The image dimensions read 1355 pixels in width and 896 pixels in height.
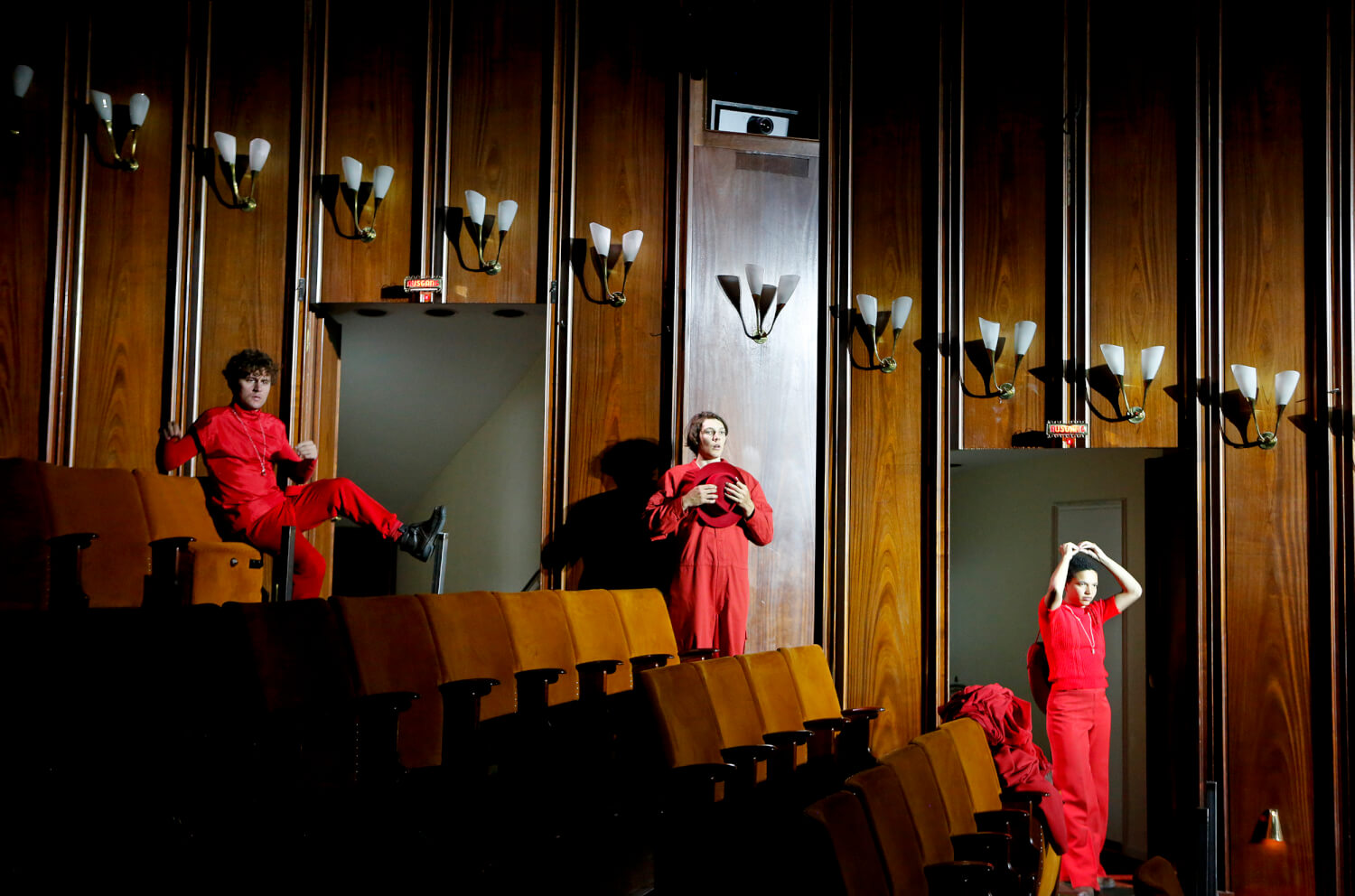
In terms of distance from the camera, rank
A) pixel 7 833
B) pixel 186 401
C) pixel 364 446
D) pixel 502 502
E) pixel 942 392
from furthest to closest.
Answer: pixel 364 446 → pixel 502 502 → pixel 942 392 → pixel 186 401 → pixel 7 833

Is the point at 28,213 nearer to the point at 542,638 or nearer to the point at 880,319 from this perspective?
the point at 542,638

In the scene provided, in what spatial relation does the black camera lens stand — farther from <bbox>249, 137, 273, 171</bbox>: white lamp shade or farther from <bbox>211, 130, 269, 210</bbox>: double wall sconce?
<bbox>249, 137, 273, 171</bbox>: white lamp shade

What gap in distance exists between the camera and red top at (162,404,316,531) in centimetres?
185

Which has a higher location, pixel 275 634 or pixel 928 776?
pixel 275 634

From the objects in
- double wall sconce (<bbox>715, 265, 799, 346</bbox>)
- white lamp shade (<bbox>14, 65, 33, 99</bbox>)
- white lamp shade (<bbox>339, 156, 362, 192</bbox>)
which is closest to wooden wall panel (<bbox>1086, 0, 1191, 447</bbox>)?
double wall sconce (<bbox>715, 265, 799, 346</bbox>)

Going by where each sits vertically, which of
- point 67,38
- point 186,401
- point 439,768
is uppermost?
point 67,38

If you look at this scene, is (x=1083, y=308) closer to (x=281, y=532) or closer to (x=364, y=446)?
(x=281, y=532)

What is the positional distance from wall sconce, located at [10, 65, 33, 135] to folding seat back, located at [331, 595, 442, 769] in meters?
1.53

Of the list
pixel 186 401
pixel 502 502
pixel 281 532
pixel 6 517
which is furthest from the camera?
pixel 502 502

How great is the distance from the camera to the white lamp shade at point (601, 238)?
2205 mm

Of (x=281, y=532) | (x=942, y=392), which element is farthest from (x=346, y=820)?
(x=942, y=392)

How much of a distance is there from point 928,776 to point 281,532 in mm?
1092

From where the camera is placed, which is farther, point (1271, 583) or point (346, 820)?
point (1271, 583)

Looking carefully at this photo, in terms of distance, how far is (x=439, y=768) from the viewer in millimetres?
1021
